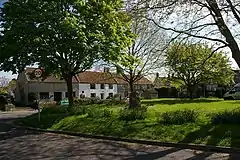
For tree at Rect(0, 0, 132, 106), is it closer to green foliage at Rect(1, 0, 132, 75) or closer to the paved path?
green foliage at Rect(1, 0, 132, 75)

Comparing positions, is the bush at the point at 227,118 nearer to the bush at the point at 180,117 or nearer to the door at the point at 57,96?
the bush at the point at 180,117

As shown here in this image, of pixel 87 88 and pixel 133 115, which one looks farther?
pixel 87 88

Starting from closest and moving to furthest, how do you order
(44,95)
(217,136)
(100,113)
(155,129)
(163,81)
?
1. (217,136)
2. (155,129)
3. (100,113)
4. (163,81)
5. (44,95)

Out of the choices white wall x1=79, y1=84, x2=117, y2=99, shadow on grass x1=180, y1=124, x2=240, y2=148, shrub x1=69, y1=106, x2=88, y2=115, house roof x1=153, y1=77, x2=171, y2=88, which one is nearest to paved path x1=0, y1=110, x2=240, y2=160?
shadow on grass x1=180, y1=124, x2=240, y2=148

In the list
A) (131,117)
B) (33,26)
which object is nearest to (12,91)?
(33,26)

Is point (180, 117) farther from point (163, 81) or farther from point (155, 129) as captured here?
point (163, 81)

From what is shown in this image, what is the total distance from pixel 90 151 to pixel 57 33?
36.8 ft

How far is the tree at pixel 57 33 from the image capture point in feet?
69.8

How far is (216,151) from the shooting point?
10.5m

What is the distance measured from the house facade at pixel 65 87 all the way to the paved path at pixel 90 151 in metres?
45.0

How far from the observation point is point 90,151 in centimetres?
1156

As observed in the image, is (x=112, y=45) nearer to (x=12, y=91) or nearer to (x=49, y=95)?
(x=49, y=95)

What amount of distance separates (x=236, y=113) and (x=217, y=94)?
156 feet

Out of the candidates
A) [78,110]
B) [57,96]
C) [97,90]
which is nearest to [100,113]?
[78,110]
